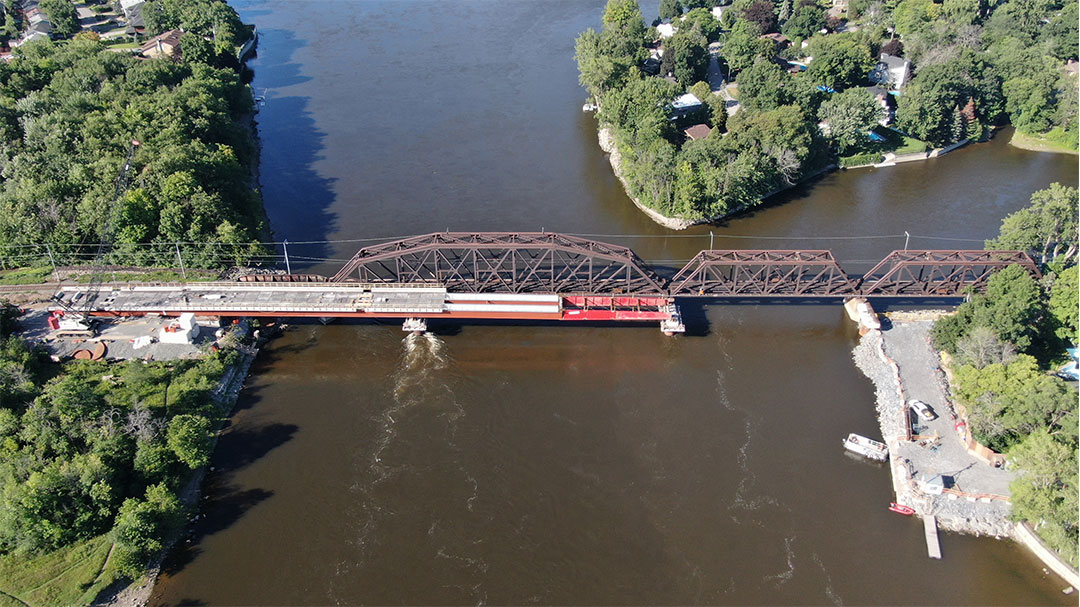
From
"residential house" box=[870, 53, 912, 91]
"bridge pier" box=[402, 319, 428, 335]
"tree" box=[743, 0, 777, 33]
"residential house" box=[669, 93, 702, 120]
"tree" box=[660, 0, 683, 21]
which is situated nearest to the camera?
"bridge pier" box=[402, 319, 428, 335]

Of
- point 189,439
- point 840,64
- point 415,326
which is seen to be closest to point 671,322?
point 415,326

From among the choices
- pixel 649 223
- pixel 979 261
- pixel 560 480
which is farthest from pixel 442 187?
pixel 979 261

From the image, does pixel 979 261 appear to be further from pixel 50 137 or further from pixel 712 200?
pixel 50 137

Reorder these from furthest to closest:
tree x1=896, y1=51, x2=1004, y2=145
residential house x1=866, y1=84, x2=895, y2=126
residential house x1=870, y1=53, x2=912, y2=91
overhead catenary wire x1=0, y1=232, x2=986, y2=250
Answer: residential house x1=870, y1=53, x2=912, y2=91 < residential house x1=866, y1=84, x2=895, y2=126 < tree x1=896, y1=51, x2=1004, y2=145 < overhead catenary wire x1=0, y1=232, x2=986, y2=250

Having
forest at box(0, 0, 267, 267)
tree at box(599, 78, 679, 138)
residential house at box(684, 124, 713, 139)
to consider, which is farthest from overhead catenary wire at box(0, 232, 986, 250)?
residential house at box(684, 124, 713, 139)

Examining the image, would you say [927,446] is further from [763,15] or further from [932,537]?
[763,15]

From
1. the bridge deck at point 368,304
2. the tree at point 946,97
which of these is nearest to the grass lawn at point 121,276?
the bridge deck at point 368,304

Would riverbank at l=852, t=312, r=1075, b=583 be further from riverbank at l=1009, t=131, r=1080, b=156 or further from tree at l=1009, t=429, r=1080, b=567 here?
riverbank at l=1009, t=131, r=1080, b=156
